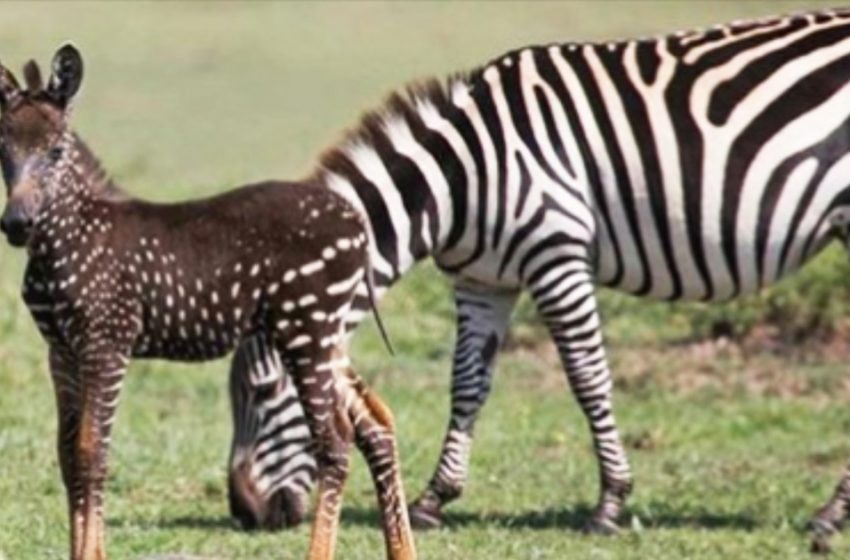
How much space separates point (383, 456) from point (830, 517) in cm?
280

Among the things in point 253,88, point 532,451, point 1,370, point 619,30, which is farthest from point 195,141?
point 532,451

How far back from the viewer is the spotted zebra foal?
29.1 ft

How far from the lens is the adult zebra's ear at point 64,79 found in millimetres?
8656

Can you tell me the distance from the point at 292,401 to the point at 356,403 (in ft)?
7.28

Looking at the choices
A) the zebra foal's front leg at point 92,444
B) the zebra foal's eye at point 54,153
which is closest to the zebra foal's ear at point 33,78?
the zebra foal's eye at point 54,153

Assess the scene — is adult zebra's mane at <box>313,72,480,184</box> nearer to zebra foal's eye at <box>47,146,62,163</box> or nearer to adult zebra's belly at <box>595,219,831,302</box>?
adult zebra's belly at <box>595,219,831,302</box>

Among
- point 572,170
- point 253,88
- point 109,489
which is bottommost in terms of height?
point 109,489

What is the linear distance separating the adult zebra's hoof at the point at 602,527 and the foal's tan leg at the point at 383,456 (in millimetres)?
2288

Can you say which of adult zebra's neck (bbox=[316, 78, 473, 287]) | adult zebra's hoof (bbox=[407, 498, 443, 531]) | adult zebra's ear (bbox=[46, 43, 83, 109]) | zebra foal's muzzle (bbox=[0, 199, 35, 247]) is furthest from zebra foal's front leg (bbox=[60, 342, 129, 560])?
adult zebra's hoof (bbox=[407, 498, 443, 531])

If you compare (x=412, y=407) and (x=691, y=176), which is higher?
(x=691, y=176)

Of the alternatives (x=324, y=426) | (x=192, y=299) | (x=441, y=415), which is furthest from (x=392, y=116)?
(x=441, y=415)

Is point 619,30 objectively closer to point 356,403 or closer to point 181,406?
point 181,406

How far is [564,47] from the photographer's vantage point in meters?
12.3

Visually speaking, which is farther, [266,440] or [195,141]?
[195,141]
